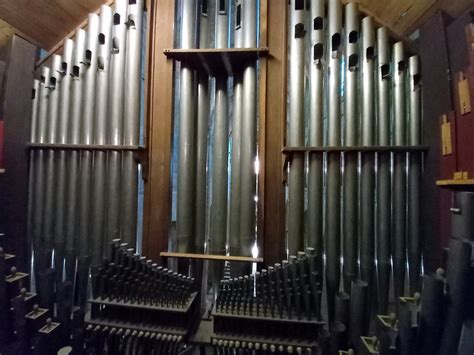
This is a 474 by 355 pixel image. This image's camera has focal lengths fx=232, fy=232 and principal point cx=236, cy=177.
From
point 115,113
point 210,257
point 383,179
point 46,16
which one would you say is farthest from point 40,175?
point 383,179

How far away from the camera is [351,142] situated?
1250 mm

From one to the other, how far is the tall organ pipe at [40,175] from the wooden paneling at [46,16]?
1.02ft

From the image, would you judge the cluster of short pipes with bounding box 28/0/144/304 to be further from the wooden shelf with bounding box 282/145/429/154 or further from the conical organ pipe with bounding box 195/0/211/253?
the wooden shelf with bounding box 282/145/429/154

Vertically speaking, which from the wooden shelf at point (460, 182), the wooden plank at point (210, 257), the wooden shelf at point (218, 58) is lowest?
the wooden plank at point (210, 257)

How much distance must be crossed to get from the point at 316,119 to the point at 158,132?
3.06 ft

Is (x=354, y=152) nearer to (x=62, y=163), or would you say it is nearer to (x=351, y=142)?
(x=351, y=142)

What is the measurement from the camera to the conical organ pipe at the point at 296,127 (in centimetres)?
128

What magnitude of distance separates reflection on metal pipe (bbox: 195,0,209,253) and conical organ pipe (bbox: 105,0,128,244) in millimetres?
462

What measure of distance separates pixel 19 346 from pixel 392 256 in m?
1.98

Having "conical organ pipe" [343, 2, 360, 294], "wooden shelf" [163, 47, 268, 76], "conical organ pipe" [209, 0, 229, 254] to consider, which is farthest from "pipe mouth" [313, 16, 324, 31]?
"conical organ pipe" [209, 0, 229, 254]

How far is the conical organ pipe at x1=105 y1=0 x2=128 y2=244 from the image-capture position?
1.37 metres

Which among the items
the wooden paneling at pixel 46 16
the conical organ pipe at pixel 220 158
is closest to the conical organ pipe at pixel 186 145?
the conical organ pipe at pixel 220 158

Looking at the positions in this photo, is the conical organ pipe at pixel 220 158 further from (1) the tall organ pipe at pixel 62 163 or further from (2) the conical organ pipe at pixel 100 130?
(1) the tall organ pipe at pixel 62 163

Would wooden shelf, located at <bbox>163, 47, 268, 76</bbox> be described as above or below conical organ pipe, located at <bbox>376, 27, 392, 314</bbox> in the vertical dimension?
above
